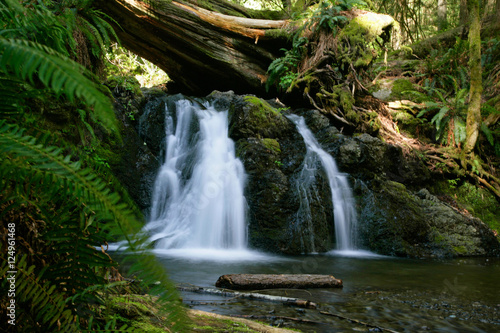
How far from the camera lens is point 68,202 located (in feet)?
3.16

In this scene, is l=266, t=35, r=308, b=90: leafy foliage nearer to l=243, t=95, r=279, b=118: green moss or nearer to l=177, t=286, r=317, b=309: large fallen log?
l=243, t=95, r=279, b=118: green moss

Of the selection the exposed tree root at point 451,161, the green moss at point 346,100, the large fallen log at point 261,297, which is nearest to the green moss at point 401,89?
the exposed tree root at point 451,161

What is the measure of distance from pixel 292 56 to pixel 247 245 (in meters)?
7.16

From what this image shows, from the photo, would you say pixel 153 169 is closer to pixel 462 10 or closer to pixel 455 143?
pixel 455 143

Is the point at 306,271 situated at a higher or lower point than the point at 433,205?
lower

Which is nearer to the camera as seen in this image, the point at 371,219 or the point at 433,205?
the point at 371,219

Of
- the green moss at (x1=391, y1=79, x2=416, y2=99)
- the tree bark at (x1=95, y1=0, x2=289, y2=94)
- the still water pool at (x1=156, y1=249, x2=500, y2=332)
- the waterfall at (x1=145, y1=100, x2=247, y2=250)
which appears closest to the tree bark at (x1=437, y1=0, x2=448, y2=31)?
the green moss at (x1=391, y1=79, x2=416, y2=99)

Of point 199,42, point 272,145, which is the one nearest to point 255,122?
point 272,145

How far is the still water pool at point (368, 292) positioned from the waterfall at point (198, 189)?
597mm

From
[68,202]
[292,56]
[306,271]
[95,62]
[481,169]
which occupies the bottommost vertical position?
[306,271]

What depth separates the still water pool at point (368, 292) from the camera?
3150mm

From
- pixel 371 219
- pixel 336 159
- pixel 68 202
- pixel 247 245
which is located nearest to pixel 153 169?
pixel 247 245

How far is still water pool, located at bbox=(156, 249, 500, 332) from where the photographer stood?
10.3 ft

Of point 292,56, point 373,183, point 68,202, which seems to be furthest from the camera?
point 292,56
